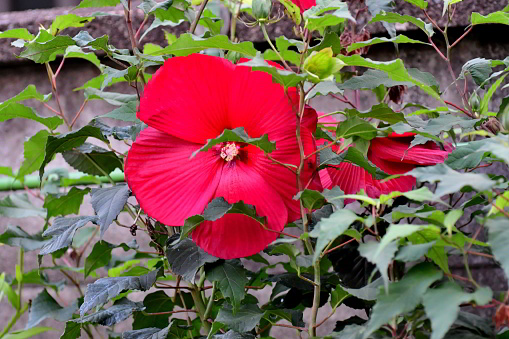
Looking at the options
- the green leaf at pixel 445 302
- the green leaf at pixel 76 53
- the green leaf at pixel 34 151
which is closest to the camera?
the green leaf at pixel 445 302

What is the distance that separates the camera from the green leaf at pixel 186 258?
67cm

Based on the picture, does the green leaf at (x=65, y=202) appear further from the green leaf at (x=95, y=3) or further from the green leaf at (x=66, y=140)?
the green leaf at (x=95, y=3)

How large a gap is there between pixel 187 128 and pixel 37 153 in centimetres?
33

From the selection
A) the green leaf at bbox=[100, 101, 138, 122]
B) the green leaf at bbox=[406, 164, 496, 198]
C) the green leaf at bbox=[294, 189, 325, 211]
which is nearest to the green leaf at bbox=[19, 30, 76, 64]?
the green leaf at bbox=[100, 101, 138, 122]

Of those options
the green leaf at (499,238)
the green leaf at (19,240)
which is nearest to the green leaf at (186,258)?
the green leaf at (499,238)

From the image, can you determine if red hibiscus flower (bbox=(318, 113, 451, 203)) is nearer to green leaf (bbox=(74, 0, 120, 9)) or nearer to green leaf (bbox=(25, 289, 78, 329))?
green leaf (bbox=(74, 0, 120, 9))

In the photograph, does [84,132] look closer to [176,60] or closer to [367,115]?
[176,60]

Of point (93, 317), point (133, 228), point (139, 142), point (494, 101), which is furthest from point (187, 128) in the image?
point (494, 101)

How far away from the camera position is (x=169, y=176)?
2.20 ft

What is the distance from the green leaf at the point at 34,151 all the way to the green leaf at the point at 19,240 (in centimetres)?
19

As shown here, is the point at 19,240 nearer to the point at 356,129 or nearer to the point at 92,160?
the point at 92,160

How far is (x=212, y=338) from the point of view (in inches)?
27.1

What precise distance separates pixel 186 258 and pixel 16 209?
0.57m

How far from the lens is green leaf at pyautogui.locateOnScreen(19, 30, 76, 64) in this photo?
2.19ft
